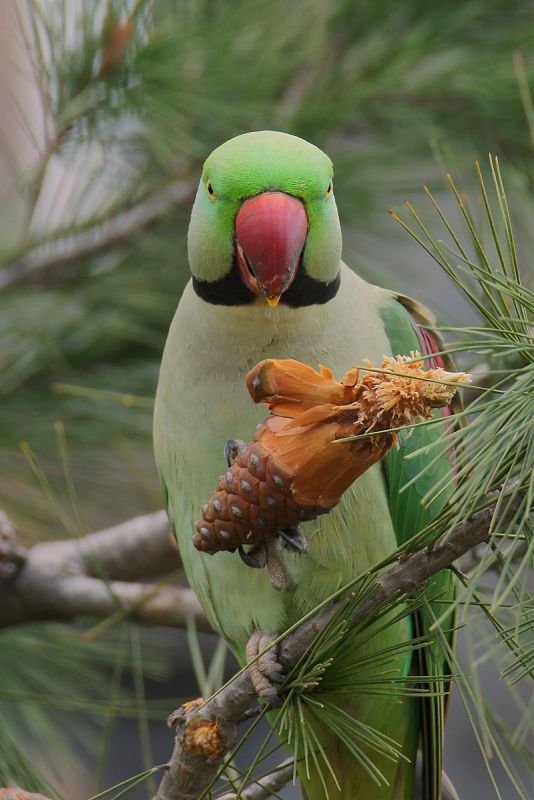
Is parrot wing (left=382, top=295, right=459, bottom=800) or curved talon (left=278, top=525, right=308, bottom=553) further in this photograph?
parrot wing (left=382, top=295, right=459, bottom=800)

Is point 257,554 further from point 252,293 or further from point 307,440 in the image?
point 252,293

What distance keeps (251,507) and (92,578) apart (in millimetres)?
878

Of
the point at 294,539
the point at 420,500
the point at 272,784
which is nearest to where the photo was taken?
the point at 294,539

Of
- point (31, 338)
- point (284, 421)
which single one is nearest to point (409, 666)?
point (284, 421)

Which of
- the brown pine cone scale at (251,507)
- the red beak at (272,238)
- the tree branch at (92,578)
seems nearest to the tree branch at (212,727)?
the brown pine cone scale at (251,507)

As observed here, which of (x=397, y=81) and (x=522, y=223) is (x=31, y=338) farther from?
(x=522, y=223)

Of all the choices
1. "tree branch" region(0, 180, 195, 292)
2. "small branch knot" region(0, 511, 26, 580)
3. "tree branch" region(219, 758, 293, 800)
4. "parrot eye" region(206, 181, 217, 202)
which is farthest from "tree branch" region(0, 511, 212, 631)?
"parrot eye" region(206, 181, 217, 202)

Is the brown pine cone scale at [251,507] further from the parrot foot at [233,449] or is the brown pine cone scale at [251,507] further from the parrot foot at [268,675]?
the parrot foot at [268,675]

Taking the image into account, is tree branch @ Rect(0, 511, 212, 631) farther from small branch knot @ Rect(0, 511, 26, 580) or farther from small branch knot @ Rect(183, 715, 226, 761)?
small branch knot @ Rect(183, 715, 226, 761)

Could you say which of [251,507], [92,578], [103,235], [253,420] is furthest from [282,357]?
[103,235]

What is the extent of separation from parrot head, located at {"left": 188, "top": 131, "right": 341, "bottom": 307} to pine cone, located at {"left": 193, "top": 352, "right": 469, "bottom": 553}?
1.05 ft

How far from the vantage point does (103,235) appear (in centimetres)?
199

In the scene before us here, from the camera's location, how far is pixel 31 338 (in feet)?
6.68

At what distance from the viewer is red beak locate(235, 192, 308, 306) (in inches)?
45.7
